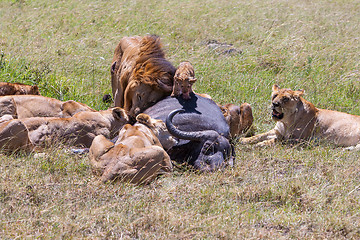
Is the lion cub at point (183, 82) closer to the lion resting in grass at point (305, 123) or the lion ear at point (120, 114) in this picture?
the lion ear at point (120, 114)

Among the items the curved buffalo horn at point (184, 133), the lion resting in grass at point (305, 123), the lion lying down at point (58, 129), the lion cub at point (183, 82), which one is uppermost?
the lion cub at point (183, 82)

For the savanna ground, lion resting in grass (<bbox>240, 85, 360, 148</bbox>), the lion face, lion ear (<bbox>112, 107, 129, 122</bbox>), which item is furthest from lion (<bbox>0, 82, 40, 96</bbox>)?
the lion face

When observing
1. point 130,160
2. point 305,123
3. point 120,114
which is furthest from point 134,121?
point 305,123

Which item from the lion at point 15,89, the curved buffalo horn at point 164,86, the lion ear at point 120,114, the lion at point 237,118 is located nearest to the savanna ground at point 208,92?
the lion at point 237,118

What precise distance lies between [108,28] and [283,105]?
766 centimetres

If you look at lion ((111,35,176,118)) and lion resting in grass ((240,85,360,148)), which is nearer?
lion ((111,35,176,118))

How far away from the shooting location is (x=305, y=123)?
7.76 metres

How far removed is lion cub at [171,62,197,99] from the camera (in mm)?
6840

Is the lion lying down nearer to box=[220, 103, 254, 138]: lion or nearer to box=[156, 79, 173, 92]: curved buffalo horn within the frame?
box=[156, 79, 173, 92]: curved buffalo horn

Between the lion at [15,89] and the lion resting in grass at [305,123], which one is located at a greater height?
the lion at [15,89]

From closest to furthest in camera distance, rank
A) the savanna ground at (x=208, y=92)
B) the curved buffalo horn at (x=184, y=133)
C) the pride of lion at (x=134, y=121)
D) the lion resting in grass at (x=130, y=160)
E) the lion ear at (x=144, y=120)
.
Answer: the savanna ground at (x=208, y=92) < the lion resting in grass at (x=130, y=160) < the pride of lion at (x=134, y=121) < the curved buffalo horn at (x=184, y=133) < the lion ear at (x=144, y=120)

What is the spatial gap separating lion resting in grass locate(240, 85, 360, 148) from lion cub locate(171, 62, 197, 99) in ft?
4.95

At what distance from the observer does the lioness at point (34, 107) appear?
6.92 m

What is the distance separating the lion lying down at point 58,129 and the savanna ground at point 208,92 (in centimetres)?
25
